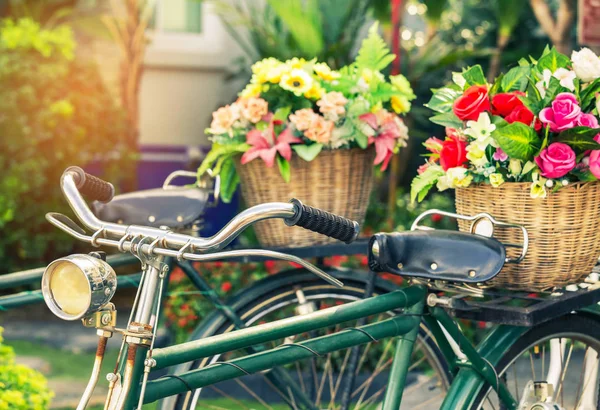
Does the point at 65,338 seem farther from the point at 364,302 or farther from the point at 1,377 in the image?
the point at 364,302

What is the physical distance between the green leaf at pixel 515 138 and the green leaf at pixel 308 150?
0.74 meters

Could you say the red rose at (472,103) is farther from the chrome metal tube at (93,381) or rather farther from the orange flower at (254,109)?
the chrome metal tube at (93,381)

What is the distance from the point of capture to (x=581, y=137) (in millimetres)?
2330

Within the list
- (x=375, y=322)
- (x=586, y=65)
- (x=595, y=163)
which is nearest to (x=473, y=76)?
(x=586, y=65)

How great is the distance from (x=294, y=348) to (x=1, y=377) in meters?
1.22

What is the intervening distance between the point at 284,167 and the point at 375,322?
749 mm

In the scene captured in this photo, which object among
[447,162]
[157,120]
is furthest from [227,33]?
[447,162]

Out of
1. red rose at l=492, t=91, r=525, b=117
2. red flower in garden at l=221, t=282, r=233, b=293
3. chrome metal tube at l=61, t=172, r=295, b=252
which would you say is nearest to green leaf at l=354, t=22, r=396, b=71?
red rose at l=492, t=91, r=525, b=117

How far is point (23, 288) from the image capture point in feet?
19.9

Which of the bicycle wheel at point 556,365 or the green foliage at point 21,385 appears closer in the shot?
the bicycle wheel at point 556,365

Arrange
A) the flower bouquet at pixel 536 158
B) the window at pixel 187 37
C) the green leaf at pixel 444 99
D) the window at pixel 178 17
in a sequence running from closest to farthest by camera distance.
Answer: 1. the flower bouquet at pixel 536 158
2. the green leaf at pixel 444 99
3. the window at pixel 187 37
4. the window at pixel 178 17

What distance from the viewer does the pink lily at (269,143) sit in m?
2.95

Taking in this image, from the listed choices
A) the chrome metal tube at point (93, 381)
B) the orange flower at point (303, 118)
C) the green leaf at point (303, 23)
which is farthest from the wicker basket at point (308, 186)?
the green leaf at point (303, 23)

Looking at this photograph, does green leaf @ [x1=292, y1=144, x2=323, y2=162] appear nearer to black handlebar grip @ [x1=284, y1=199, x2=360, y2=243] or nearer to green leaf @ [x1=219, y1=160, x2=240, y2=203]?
green leaf @ [x1=219, y1=160, x2=240, y2=203]
